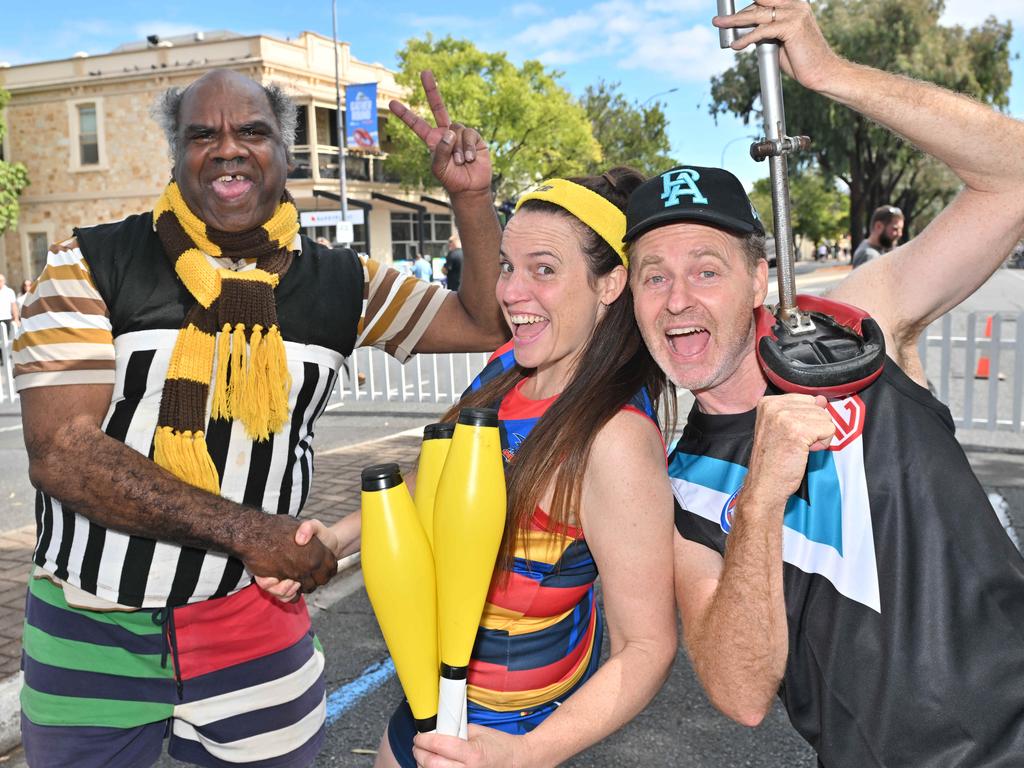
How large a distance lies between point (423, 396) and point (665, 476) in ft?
31.9

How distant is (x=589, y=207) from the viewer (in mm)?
2037

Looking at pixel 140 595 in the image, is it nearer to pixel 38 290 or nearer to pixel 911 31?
pixel 38 290

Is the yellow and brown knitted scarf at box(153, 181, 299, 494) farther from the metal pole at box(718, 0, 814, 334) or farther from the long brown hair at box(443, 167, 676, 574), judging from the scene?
the metal pole at box(718, 0, 814, 334)

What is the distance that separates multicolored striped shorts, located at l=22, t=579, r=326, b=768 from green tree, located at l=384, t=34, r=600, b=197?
3798cm

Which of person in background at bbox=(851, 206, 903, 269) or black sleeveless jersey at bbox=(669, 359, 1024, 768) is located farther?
person in background at bbox=(851, 206, 903, 269)

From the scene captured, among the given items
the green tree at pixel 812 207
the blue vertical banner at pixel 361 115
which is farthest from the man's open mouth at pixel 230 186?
the green tree at pixel 812 207

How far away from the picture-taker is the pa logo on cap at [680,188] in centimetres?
183

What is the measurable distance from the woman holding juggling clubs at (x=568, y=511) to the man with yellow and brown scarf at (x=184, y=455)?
0.33 m

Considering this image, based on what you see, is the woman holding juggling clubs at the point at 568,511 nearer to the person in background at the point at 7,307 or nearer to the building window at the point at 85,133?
the person in background at the point at 7,307

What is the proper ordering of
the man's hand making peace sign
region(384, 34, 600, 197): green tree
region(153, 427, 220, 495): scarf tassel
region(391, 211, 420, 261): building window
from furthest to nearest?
1. region(391, 211, 420, 261): building window
2. region(384, 34, 600, 197): green tree
3. the man's hand making peace sign
4. region(153, 427, 220, 495): scarf tassel

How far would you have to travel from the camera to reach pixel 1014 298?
26.4m

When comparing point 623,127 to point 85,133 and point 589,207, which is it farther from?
point 589,207

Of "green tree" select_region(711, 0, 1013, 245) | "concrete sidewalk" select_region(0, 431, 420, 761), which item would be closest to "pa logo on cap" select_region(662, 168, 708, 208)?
"concrete sidewalk" select_region(0, 431, 420, 761)

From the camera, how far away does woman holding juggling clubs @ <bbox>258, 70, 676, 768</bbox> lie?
1685mm
